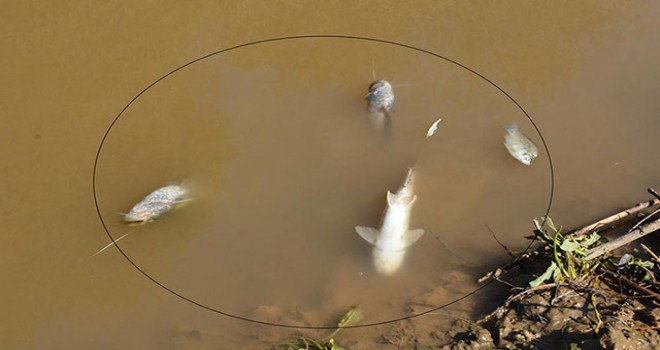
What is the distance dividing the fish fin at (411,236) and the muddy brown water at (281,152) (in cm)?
7

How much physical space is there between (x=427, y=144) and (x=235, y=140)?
77.2 inches

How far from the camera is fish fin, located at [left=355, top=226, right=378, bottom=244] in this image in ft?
21.0

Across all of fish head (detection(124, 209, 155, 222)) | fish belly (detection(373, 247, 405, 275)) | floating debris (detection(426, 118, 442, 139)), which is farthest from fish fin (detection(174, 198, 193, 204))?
floating debris (detection(426, 118, 442, 139))

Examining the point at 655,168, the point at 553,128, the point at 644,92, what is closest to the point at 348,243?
the point at 553,128

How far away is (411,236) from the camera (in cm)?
643

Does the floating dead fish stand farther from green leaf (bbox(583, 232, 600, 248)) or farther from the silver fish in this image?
green leaf (bbox(583, 232, 600, 248))

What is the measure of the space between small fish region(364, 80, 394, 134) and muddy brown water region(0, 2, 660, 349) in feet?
0.41

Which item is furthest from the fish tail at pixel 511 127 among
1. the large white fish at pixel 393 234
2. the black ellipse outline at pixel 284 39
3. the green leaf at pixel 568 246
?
the green leaf at pixel 568 246

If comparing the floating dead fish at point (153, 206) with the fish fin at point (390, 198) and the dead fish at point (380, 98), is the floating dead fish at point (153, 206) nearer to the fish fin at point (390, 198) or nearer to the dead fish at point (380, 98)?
the fish fin at point (390, 198)

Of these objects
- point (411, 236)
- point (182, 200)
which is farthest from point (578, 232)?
point (182, 200)

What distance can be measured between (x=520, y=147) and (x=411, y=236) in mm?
1463

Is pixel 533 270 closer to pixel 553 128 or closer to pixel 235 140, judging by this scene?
pixel 553 128

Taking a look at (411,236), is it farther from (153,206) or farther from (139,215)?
(139,215)

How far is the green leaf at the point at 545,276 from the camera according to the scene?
536cm
